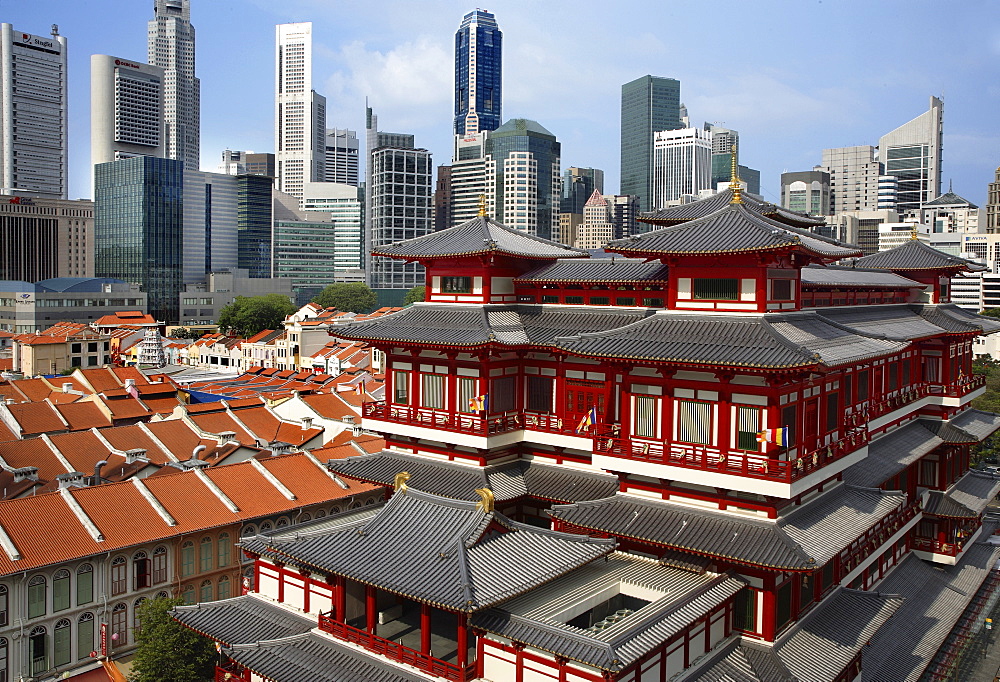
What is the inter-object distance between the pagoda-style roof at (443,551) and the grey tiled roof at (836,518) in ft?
17.7

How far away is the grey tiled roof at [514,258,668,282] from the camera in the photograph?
26.9 metres

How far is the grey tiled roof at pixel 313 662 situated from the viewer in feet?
69.7

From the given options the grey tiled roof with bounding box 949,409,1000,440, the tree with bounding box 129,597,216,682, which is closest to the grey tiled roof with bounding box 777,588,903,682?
the grey tiled roof with bounding box 949,409,1000,440

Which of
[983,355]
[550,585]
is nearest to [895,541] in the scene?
[550,585]

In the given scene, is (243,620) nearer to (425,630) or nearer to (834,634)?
(425,630)

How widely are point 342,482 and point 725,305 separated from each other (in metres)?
25.7

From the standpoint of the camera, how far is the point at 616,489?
25969 millimetres

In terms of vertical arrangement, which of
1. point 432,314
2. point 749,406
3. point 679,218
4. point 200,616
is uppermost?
point 679,218

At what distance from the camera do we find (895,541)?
32406 mm

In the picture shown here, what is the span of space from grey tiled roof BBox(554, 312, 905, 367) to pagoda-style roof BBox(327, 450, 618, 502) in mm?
5379

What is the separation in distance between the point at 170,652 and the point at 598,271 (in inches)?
788

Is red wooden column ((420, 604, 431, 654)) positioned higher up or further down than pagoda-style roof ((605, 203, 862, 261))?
further down

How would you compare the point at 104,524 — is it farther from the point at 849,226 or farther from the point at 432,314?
the point at 849,226

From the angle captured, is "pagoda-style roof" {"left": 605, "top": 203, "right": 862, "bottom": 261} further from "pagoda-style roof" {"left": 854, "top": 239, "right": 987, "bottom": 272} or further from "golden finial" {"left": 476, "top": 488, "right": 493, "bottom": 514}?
"pagoda-style roof" {"left": 854, "top": 239, "right": 987, "bottom": 272}
